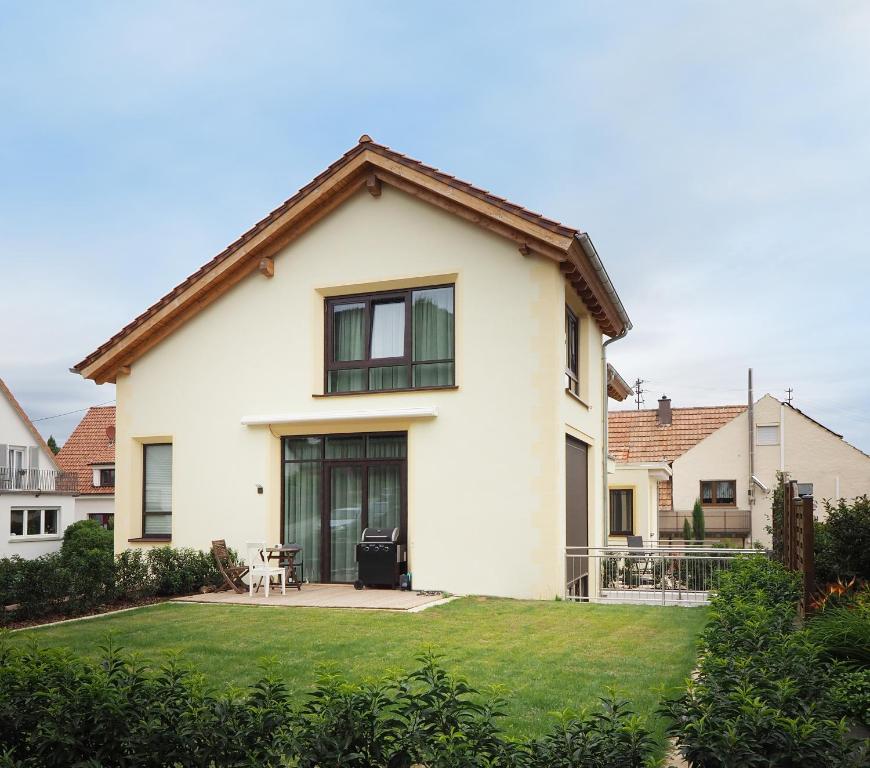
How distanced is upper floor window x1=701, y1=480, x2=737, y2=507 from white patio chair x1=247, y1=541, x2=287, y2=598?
2803 cm

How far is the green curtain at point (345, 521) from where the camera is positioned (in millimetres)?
15703

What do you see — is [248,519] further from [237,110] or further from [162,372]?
[237,110]

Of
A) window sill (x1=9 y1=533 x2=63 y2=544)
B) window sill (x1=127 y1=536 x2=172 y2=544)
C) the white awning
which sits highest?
the white awning

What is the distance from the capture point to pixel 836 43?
12938mm

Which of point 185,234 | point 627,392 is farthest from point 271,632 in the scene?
point 627,392

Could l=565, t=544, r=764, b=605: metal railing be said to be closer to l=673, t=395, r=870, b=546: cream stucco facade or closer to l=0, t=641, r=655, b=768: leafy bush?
l=0, t=641, r=655, b=768: leafy bush

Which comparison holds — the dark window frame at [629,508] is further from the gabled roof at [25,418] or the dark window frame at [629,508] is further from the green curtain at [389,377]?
the gabled roof at [25,418]

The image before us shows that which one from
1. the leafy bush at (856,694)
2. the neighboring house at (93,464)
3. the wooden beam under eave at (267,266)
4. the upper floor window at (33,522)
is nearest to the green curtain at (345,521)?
the wooden beam under eave at (267,266)

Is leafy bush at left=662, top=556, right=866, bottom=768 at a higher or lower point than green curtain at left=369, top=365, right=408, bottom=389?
lower

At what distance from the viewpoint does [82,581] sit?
1253 centimetres

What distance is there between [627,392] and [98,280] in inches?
547

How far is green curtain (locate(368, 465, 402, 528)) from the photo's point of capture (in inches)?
607

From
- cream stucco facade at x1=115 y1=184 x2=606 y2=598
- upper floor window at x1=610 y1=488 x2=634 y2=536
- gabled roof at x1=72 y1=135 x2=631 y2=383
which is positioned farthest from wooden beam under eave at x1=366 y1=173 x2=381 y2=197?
upper floor window at x1=610 y1=488 x2=634 y2=536

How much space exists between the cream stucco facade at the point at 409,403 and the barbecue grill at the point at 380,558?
0.98 ft
